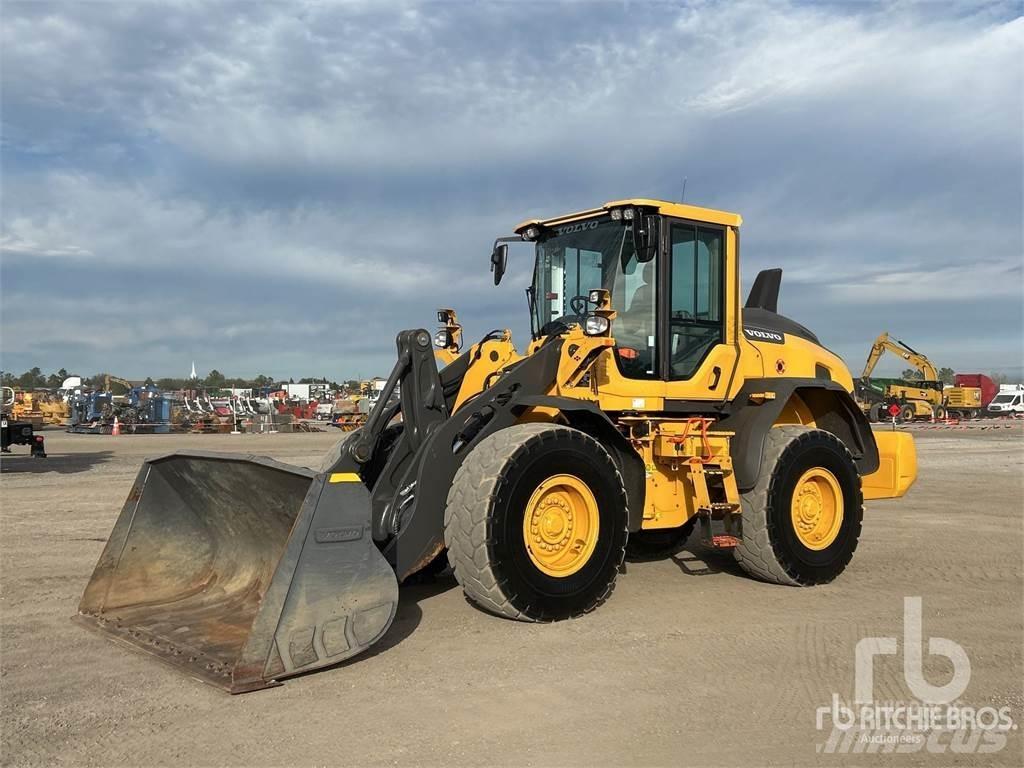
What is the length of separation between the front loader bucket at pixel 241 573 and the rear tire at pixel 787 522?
344 cm

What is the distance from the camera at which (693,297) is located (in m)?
7.56

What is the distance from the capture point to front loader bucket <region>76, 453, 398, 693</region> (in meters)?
4.65

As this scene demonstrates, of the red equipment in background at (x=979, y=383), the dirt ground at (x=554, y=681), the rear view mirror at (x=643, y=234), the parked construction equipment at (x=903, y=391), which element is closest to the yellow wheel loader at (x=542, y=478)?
the rear view mirror at (x=643, y=234)

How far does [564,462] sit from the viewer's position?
5.99 metres

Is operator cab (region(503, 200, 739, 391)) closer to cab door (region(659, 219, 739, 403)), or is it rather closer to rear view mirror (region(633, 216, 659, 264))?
cab door (region(659, 219, 739, 403))

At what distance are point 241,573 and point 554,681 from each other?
7.96 ft

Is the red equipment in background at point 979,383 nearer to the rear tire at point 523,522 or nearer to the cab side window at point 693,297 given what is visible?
the cab side window at point 693,297

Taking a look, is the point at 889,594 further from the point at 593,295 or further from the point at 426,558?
the point at 426,558

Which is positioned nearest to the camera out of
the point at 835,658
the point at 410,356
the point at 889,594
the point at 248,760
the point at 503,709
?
the point at 248,760

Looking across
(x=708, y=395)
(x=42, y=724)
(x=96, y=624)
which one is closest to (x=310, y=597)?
(x=42, y=724)

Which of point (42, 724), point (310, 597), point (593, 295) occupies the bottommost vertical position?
point (42, 724)

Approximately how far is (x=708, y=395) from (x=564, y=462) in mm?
2116

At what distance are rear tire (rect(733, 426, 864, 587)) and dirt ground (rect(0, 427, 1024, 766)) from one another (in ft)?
0.59

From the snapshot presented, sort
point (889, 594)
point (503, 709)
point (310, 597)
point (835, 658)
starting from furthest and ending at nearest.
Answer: point (889, 594), point (835, 658), point (310, 597), point (503, 709)
